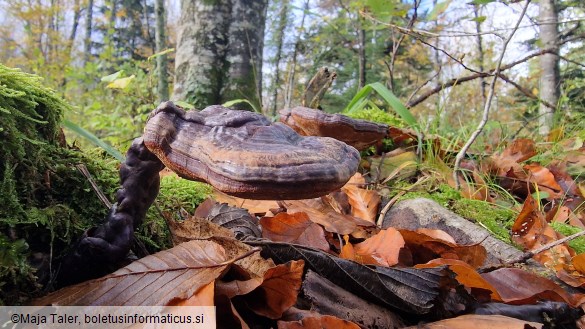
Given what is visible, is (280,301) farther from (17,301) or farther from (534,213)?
(534,213)

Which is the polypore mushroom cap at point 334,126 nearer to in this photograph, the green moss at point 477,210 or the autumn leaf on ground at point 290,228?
the green moss at point 477,210

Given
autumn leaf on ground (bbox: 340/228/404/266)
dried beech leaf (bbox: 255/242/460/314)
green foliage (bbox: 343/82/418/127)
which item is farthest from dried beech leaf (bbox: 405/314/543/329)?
green foliage (bbox: 343/82/418/127)

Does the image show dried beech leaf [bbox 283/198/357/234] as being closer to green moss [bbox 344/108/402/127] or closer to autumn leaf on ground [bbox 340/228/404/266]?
autumn leaf on ground [bbox 340/228/404/266]

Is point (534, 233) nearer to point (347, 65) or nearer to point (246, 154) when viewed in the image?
point (246, 154)

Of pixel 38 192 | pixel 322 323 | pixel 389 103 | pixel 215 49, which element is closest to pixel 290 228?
pixel 322 323

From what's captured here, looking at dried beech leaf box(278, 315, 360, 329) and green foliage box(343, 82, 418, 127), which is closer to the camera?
dried beech leaf box(278, 315, 360, 329)

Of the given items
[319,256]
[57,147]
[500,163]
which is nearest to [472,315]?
[319,256]

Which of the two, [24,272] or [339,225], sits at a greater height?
[24,272]

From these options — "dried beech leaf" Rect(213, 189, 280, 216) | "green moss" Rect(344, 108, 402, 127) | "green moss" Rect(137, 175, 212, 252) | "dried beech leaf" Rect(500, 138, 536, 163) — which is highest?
"green moss" Rect(344, 108, 402, 127)
